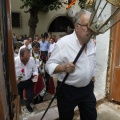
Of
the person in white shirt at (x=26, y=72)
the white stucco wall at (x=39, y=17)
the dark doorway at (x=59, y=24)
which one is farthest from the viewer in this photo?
the dark doorway at (x=59, y=24)

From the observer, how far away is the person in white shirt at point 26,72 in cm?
384

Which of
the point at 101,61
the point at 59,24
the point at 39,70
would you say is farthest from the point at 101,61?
the point at 59,24

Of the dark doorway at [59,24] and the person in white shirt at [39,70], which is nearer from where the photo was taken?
the person in white shirt at [39,70]

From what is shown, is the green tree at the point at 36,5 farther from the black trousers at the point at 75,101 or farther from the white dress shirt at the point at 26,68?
the black trousers at the point at 75,101

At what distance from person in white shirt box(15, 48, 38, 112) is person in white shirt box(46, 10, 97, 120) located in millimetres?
1477

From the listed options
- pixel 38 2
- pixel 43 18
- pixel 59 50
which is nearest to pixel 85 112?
pixel 59 50

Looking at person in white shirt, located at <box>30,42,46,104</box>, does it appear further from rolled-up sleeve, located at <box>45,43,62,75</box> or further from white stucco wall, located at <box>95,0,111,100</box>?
rolled-up sleeve, located at <box>45,43,62,75</box>

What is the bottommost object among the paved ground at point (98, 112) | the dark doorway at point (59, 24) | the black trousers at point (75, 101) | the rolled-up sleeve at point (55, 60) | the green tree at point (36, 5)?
A: the paved ground at point (98, 112)

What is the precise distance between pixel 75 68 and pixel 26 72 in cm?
192

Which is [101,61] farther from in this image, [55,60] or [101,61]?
[55,60]

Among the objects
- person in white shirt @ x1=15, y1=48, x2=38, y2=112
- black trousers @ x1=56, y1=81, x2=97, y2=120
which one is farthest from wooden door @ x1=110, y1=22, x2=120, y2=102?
person in white shirt @ x1=15, y1=48, x2=38, y2=112

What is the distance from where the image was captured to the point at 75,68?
2316mm

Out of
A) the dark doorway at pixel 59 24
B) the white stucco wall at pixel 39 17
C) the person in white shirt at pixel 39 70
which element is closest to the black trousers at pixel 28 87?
the person in white shirt at pixel 39 70

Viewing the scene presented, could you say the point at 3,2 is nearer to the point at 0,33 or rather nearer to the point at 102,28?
the point at 0,33
